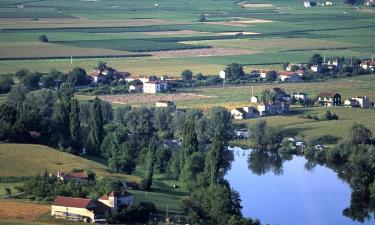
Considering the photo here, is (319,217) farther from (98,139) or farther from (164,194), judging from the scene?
(98,139)

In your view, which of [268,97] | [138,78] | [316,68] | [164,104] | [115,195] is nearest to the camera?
[115,195]

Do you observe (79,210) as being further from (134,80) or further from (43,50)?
(43,50)

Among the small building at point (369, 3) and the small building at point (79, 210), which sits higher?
the small building at point (79, 210)

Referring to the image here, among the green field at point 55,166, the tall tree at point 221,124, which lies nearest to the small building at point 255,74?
the tall tree at point 221,124

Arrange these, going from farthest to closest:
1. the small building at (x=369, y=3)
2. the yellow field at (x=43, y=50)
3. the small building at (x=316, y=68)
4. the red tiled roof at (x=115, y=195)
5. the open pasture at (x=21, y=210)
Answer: the small building at (x=369, y=3) < the yellow field at (x=43, y=50) < the small building at (x=316, y=68) < the red tiled roof at (x=115, y=195) < the open pasture at (x=21, y=210)

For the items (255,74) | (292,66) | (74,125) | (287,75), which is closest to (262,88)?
(287,75)

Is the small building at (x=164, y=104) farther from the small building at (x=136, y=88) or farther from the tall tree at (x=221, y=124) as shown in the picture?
the small building at (x=136, y=88)

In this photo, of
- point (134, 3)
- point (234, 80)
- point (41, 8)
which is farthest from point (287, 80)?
point (134, 3)
